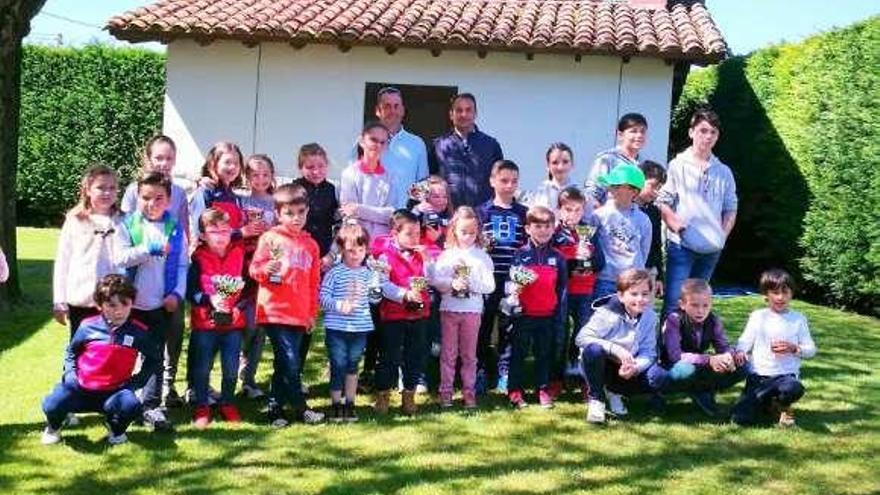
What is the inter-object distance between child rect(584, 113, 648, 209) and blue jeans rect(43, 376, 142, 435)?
3340 millimetres

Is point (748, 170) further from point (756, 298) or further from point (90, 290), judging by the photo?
point (90, 290)

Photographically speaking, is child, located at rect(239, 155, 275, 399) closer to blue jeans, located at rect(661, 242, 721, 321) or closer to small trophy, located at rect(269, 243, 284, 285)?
small trophy, located at rect(269, 243, 284, 285)

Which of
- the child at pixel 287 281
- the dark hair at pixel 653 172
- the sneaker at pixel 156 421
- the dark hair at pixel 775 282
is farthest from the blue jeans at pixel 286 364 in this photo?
the dark hair at pixel 775 282

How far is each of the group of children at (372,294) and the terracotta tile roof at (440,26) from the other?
5.82 meters

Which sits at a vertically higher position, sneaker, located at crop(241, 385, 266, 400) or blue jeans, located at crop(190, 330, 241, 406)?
blue jeans, located at crop(190, 330, 241, 406)

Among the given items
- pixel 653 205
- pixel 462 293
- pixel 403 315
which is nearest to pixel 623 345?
pixel 462 293

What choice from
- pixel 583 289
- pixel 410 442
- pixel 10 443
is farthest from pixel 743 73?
pixel 10 443

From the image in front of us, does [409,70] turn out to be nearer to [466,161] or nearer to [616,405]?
[466,161]

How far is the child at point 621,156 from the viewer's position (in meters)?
6.59

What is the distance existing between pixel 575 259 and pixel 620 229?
374 mm

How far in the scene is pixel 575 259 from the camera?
6.41 m

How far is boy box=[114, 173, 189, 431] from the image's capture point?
5508mm

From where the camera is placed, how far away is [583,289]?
6555 mm

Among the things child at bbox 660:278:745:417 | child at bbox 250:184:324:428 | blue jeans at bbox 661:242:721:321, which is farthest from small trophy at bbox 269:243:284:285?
blue jeans at bbox 661:242:721:321
